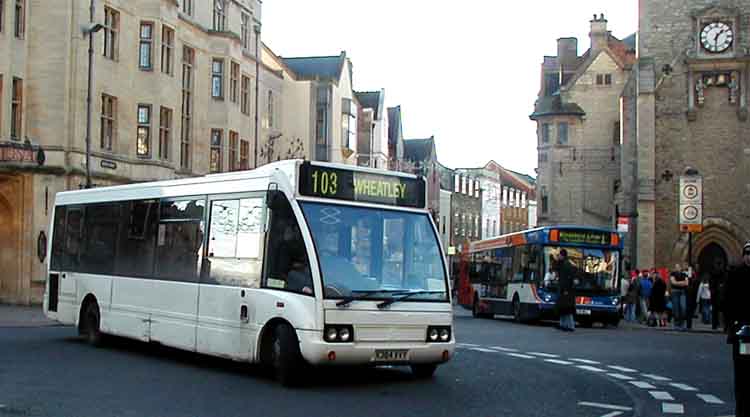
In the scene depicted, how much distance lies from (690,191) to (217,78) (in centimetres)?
2001

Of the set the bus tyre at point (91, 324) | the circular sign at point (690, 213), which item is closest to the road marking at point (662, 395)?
the bus tyre at point (91, 324)

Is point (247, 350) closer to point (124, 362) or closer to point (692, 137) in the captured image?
point (124, 362)

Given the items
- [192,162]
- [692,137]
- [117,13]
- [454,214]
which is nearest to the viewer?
[117,13]

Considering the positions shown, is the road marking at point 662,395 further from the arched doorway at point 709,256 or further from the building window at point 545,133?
the building window at point 545,133

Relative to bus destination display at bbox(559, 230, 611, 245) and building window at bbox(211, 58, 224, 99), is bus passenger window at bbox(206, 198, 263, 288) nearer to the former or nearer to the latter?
bus destination display at bbox(559, 230, 611, 245)

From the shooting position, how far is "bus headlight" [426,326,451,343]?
13.2m

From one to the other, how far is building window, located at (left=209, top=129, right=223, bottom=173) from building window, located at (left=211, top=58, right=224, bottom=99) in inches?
60.7

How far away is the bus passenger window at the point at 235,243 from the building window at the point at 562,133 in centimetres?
5819

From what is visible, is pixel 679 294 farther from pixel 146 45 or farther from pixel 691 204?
pixel 146 45

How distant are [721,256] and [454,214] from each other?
54.4 meters

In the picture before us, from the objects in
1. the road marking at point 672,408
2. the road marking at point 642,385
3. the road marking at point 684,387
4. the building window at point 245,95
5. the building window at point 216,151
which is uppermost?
the building window at point 245,95

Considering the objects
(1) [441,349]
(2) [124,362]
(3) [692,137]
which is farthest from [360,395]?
(3) [692,137]

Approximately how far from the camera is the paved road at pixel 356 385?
35.8 feet

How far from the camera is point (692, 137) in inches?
1863
